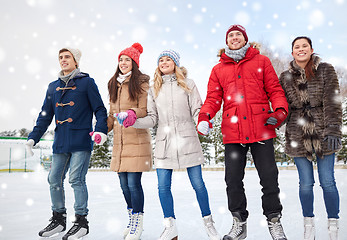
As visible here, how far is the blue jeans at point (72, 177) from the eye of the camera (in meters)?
2.90

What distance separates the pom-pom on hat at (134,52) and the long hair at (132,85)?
7 cm

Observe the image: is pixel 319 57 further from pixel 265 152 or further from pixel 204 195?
pixel 204 195

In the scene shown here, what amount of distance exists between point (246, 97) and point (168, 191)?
115 centimetres

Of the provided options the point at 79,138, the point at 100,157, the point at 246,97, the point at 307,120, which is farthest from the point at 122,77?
the point at 100,157

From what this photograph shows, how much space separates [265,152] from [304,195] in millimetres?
594

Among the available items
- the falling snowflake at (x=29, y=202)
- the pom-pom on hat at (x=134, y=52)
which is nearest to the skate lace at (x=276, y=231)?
the pom-pom on hat at (x=134, y=52)

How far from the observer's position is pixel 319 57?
273 centimetres

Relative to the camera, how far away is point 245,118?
2.51 metres

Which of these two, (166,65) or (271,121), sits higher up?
(166,65)

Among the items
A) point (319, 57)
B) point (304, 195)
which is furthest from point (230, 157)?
point (319, 57)

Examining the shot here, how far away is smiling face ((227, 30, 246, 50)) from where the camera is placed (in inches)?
106

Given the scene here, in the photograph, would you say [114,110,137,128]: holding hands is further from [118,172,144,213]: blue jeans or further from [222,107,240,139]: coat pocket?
[222,107,240,139]: coat pocket

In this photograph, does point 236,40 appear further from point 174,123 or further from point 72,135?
point 72,135

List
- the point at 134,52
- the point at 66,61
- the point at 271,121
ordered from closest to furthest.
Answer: the point at 271,121
the point at 66,61
the point at 134,52
